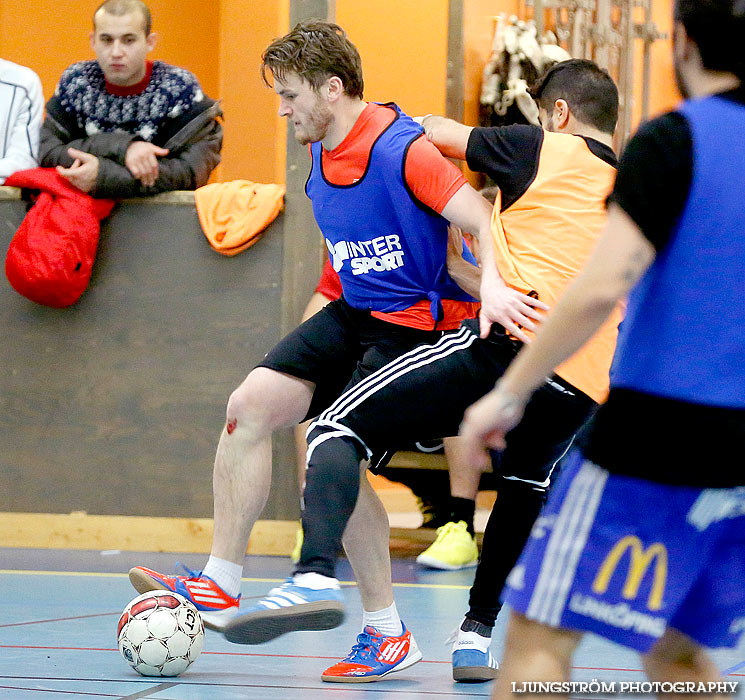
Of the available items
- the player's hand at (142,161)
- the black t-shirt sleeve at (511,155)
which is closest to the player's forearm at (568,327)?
the black t-shirt sleeve at (511,155)

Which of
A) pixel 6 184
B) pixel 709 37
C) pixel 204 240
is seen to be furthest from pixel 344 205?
pixel 6 184

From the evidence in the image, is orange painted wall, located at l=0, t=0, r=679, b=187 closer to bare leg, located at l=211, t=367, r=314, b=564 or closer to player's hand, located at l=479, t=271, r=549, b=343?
bare leg, located at l=211, t=367, r=314, b=564

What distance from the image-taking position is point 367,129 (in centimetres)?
342

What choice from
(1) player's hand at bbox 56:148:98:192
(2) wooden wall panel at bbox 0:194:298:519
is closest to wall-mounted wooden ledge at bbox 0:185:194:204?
(2) wooden wall panel at bbox 0:194:298:519

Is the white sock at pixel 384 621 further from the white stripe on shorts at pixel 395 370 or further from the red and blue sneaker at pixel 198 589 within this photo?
the white stripe on shorts at pixel 395 370

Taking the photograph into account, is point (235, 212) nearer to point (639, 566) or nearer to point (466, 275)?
point (466, 275)

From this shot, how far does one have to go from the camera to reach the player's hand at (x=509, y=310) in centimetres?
299

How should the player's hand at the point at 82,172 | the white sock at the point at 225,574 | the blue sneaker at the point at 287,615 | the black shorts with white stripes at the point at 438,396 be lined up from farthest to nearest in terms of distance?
the player's hand at the point at 82,172, the white sock at the point at 225,574, the black shorts with white stripes at the point at 438,396, the blue sneaker at the point at 287,615

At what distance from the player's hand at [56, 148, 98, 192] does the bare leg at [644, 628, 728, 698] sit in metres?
4.94

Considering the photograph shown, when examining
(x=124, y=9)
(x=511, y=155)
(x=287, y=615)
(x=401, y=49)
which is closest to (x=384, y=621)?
(x=287, y=615)

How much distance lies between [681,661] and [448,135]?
1.89 metres

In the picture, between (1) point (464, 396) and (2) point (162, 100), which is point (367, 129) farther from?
(2) point (162, 100)

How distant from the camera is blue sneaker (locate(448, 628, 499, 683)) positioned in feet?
10.9

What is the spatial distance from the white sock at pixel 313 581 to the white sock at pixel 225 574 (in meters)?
0.79
